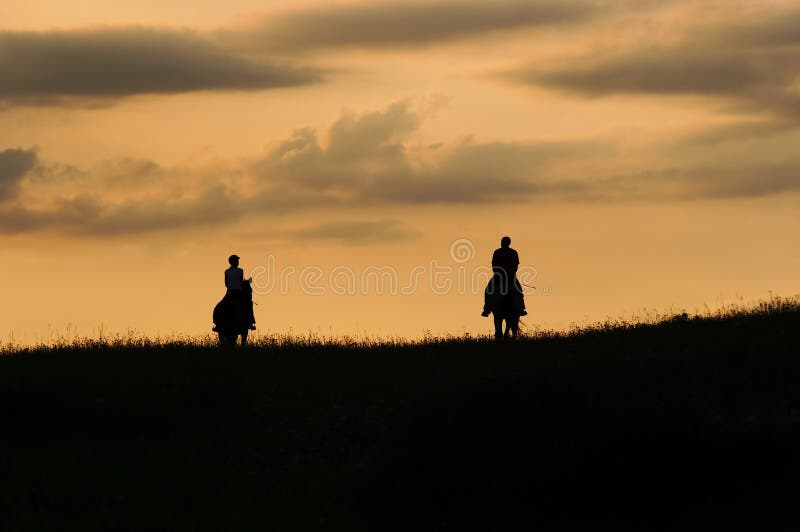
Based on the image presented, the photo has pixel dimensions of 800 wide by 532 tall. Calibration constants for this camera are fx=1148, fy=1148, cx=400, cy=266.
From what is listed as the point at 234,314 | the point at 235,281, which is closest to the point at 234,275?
the point at 235,281

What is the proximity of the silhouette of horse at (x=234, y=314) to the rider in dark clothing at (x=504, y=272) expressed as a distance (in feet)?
21.3

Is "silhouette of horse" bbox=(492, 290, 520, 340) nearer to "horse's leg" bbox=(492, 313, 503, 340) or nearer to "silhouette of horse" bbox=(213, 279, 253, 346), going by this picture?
"horse's leg" bbox=(492, 313, 503, 340)

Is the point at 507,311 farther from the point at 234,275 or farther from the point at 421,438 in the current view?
the point at 421,438

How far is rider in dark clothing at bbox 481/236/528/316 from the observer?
2881 cm

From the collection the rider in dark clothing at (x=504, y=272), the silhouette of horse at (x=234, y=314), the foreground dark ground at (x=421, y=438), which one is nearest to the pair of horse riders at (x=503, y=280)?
the rider in dark clothing at (x=504, y=272)

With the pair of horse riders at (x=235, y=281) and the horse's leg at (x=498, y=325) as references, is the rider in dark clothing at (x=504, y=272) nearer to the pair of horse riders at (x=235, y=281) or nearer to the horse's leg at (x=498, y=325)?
the horse's leg at (x=498, y=325)

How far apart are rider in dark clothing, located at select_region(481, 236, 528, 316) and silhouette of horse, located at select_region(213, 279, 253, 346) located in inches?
256

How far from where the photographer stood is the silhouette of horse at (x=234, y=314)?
100 ft

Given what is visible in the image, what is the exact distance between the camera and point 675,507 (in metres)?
17.5

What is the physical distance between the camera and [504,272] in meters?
28.8

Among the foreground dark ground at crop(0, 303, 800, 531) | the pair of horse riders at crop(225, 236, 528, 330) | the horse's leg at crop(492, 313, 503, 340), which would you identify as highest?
the pair of horse riders at crop(225, 236, 528, 330)

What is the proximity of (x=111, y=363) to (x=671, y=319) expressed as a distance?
1352 centimetres

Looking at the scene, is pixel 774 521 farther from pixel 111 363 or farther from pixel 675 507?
pixel 111 363

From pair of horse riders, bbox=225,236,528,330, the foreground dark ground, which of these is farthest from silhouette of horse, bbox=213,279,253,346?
pair of horse riders, bbox=225,236,528,330
